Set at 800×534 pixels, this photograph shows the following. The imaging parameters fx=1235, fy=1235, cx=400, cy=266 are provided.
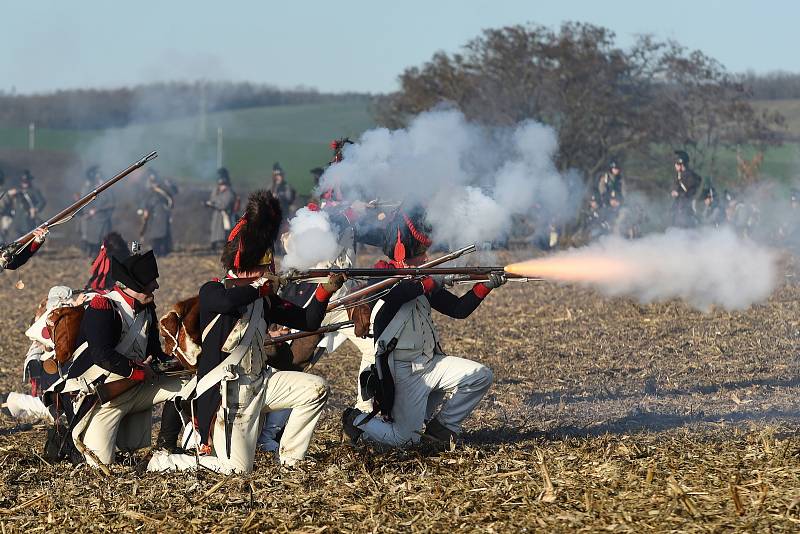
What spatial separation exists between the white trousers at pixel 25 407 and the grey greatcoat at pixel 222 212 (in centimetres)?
1661

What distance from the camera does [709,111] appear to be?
32.1 m

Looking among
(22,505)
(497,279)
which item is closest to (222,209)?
(497,279)

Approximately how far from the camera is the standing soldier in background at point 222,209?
27.8m

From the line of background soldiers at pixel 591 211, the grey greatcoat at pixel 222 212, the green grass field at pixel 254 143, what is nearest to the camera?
the line of background soldiers at pixel 591 211

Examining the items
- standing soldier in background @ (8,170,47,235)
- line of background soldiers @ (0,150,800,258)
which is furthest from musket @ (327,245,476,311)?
standing soldier in background @ (8,170,47,235)

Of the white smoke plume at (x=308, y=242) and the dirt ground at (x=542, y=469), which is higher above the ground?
the white smoke plume at (x=308, y=242)

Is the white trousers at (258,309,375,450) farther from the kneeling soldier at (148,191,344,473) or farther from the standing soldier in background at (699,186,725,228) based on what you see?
the standing soldier in background at (699,186,725,228)

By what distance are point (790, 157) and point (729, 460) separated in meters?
29.2

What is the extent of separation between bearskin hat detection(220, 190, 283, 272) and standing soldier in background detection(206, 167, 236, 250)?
65.0ft

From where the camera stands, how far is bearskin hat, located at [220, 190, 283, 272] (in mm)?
7902

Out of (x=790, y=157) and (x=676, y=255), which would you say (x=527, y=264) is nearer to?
(x=676, y=255)

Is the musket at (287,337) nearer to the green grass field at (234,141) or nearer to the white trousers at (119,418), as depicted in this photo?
the white trousers at (119,418)

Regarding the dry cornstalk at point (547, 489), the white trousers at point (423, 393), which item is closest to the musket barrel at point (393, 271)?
the white trousers at point (423, 393)

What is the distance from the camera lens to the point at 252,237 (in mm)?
7910
